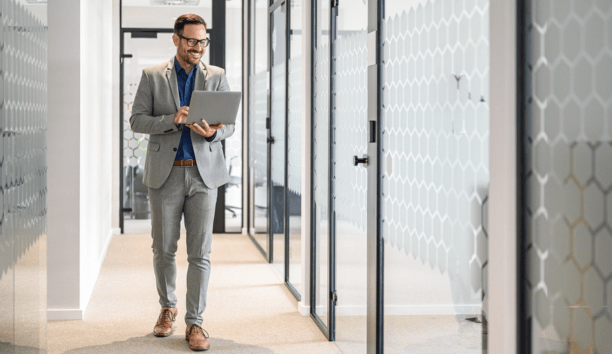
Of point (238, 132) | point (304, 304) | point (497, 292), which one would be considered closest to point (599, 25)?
point (497, 292)

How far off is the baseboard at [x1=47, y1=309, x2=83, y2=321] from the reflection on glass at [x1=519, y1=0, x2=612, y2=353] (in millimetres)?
3000

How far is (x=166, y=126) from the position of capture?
10.8 ft

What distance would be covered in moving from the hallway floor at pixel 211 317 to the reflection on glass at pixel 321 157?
0.26 metres

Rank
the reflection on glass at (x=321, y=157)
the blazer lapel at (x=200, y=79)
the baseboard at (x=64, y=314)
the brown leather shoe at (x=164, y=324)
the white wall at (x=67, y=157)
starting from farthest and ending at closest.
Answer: the baseboard at (x=64, y=314)
the white wall at (x=67, y=157)
the reflection on glass at (x=321, y=157)
the brown leather shoe at (x=164, y=324)
the blazer lapel at (x=200, y=79)

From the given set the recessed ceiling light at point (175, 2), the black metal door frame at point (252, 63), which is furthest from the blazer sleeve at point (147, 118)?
the recessed ceiling light at point (175, 2)

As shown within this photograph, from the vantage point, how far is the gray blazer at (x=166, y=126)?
331cm

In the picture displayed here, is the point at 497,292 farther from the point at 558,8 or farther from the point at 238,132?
the point at 238,132

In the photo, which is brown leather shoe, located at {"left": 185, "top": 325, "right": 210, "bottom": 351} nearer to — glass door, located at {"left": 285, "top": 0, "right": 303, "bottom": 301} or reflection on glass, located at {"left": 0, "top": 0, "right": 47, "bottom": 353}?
reflection on glass, located at {"left": 0, "top": 0, "right": 47, "bottom": 353}

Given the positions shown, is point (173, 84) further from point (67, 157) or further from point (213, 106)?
point (67, 157)

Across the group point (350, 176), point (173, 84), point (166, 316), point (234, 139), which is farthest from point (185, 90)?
point (234, 139)

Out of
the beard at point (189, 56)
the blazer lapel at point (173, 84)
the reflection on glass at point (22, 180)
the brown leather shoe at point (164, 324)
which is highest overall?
the beard at point (189, 56)

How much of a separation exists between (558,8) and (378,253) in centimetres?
152

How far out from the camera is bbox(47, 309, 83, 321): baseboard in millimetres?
3902

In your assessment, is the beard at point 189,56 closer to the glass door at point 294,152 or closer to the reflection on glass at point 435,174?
the reflection on glass at point 435,174
